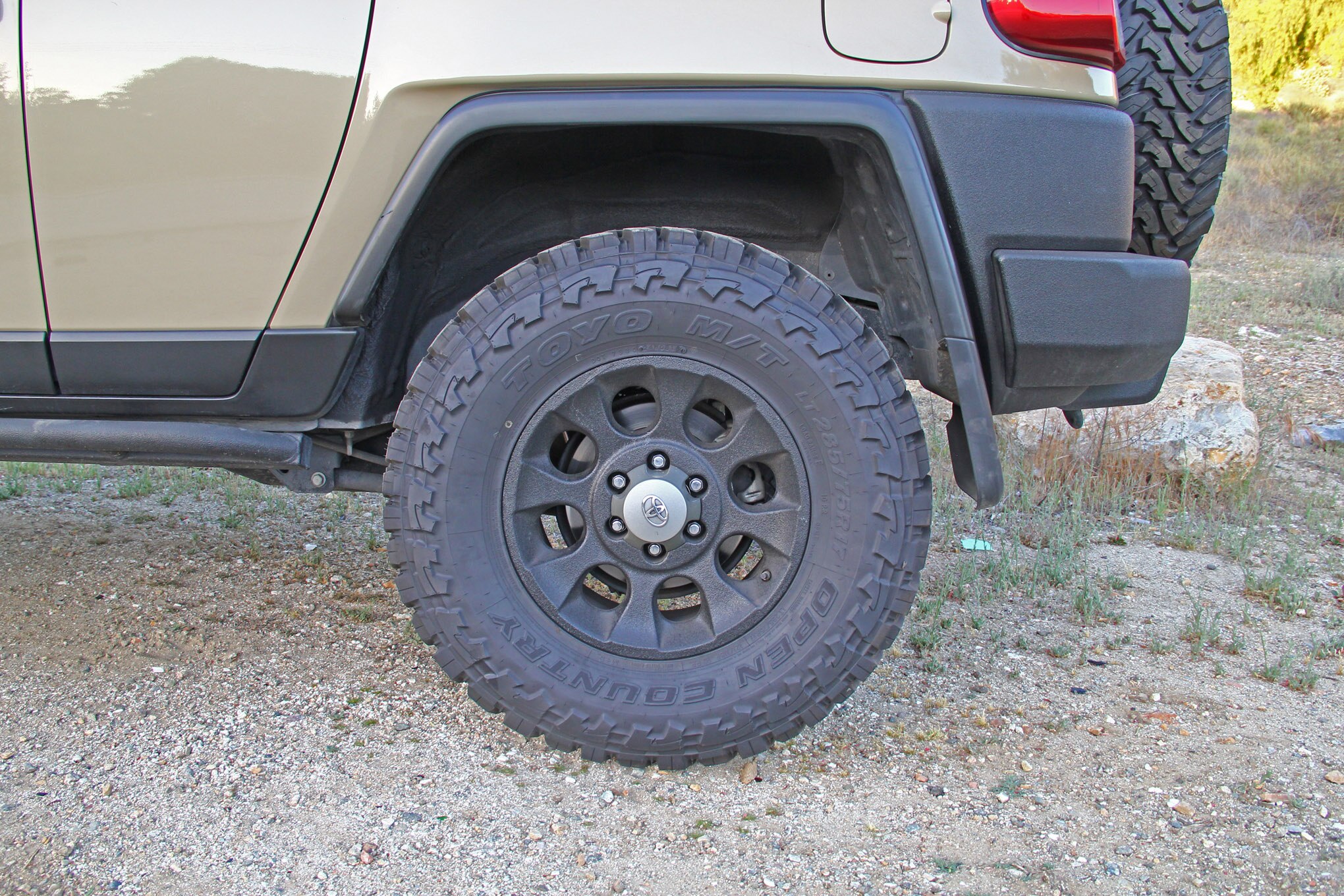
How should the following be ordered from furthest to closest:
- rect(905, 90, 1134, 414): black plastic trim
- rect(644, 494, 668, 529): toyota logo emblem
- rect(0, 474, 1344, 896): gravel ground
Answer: rect(644, 494, 668, 529): toyota logo emblem, rect(905, 90, 1134, 414): black plastic trim, rect(0, 474, 1344, 896): gravel ground

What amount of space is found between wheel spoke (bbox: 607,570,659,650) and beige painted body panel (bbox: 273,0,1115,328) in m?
1.03

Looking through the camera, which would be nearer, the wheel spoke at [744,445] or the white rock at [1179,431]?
the wheel spoke at [744,445]

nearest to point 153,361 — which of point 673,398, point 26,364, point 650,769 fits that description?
point 26,364

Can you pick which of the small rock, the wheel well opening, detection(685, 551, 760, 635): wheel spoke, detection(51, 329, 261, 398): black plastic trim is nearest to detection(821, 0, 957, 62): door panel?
the wheel well opening

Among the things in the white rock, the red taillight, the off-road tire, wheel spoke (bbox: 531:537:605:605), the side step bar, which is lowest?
the white rock

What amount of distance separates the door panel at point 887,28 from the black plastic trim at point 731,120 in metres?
0.08

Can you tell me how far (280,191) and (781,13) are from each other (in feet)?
3.65

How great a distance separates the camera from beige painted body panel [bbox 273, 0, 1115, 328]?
195 centimetres

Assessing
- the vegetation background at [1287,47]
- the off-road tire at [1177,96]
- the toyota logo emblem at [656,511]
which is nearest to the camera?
the toyota logo emblem at [656,511]

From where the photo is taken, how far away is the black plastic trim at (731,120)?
1.97 metres

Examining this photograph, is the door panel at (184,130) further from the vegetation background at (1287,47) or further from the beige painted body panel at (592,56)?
the vegetation background at (1287,47)

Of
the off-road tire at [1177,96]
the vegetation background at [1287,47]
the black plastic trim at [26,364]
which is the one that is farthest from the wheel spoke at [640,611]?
the vegetation background at [1287,47]

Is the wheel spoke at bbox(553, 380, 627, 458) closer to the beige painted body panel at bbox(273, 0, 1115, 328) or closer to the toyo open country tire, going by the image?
the toyo open country tire

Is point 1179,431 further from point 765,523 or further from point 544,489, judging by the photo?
point 544,489
